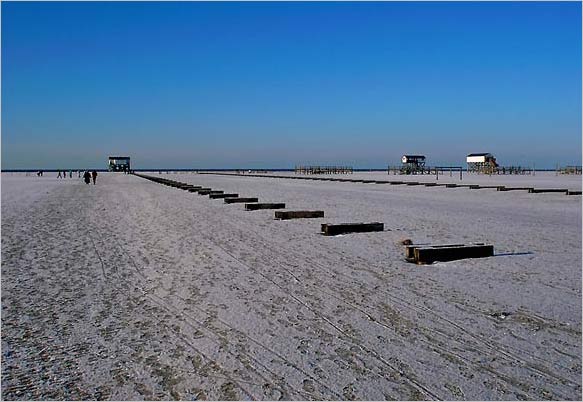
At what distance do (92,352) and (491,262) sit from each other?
5658 mm

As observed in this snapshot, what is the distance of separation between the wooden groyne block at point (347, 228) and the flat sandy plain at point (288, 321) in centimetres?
74

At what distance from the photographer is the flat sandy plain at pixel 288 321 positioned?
3.53 metres

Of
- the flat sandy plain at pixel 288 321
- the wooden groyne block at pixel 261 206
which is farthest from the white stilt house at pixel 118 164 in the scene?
A: the flat sandy plain at pixel 288 321

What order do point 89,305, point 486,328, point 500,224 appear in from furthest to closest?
point 500,224, point 89,305, point 486,328

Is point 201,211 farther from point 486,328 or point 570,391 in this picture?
point 570,391

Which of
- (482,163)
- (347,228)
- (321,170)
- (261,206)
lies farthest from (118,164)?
(347,228)

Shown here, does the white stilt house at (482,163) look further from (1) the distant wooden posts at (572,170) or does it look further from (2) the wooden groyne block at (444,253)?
(2) the wooden groyne block at (444,253)

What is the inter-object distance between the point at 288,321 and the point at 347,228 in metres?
6.31

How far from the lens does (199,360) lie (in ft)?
12.8

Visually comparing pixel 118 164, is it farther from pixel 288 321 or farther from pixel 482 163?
pixel 288 321

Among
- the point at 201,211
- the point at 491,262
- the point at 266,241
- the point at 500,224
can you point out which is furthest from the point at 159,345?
the point at 201,211

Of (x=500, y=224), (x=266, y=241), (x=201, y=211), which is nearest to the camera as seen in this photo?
(x=266, y=241)

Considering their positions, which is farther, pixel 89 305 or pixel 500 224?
pixel 500 224

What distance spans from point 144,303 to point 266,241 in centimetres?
466
